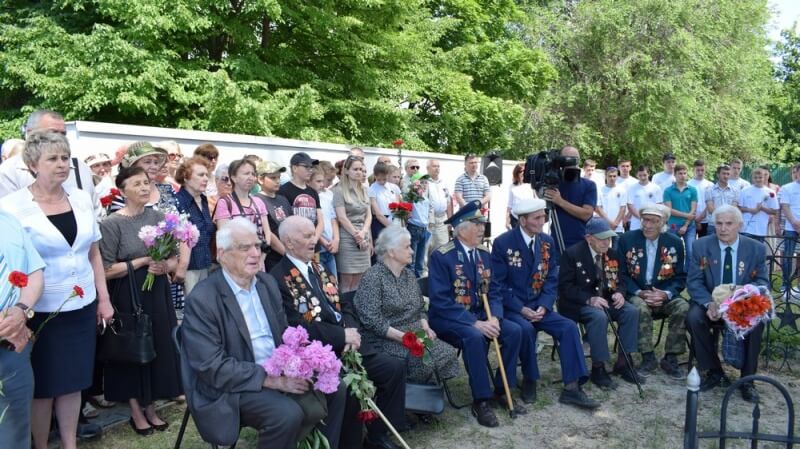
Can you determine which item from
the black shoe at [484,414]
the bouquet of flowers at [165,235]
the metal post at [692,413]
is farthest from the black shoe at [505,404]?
the bouquet of flowers at [165,235]

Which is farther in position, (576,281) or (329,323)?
(576,281)

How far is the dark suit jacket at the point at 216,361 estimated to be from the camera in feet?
10.1

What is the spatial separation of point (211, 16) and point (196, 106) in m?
1.88

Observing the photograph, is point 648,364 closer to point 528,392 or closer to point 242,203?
point 528,392

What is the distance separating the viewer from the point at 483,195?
977 cm

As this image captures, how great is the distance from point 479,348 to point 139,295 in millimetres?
2336

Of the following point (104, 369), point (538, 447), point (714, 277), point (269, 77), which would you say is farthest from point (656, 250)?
point (269, 77)

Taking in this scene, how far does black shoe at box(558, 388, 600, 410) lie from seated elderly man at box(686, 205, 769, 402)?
3.57 ft

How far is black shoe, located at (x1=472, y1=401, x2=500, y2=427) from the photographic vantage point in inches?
174

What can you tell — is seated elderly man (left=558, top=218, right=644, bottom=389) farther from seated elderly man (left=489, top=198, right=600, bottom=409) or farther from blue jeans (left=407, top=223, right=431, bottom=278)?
blue jeans (left=407, top=223, right=431, bottom=278)

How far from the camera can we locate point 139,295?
3.96m

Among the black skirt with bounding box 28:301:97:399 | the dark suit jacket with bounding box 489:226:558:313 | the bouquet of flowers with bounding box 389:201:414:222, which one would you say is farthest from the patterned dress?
the bouquet of flowers with bounding box 389:201:414:222

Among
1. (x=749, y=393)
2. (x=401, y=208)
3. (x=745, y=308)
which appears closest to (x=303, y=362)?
(x=745, y=308)

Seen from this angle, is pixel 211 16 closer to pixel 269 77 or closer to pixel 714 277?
pixel 269 77
